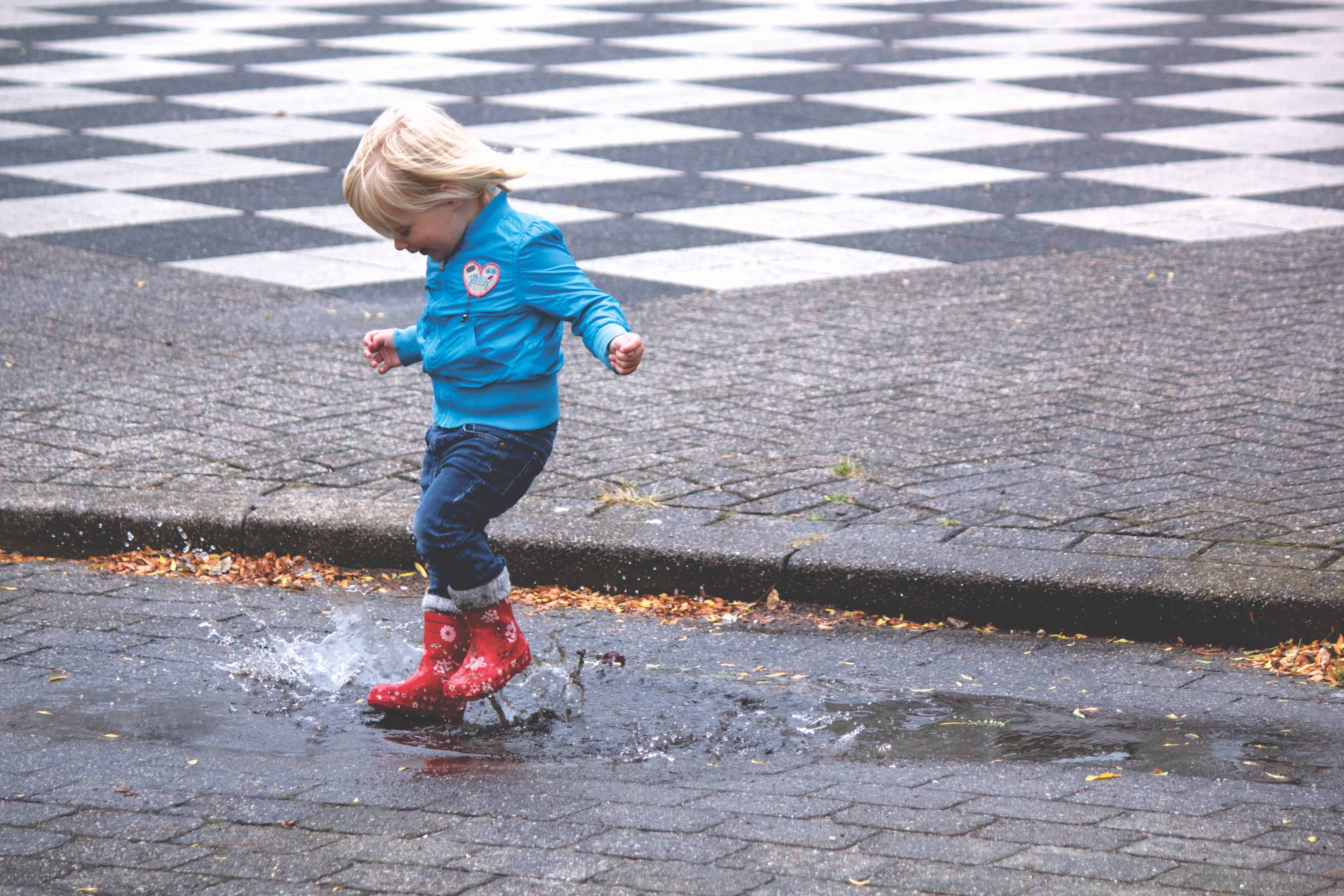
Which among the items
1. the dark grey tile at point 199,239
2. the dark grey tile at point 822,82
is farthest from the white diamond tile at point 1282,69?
the dark grey tile at point 199,239

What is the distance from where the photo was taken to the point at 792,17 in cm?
1363

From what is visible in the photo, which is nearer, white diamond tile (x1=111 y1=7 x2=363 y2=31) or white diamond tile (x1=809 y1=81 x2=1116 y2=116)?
white diamond tile (x1=809 y1=81 x2=1116 y2=116)

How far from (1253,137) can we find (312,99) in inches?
227

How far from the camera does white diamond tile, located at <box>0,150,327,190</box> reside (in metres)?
8.28

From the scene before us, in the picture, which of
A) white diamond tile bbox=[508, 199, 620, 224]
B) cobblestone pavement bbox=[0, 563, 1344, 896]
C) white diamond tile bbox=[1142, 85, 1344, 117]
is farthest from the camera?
white diamond tile bbox=[1142, 85, 1344, 117]

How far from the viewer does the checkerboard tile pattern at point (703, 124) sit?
727 cm

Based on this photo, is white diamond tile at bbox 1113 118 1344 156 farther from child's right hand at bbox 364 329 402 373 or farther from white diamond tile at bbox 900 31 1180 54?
child's right hand at bbox 364 329 402 373

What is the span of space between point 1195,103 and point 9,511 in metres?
8.04

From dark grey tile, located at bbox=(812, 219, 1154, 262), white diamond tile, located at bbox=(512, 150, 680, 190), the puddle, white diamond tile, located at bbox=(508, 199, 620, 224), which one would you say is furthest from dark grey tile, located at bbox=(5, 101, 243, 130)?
the puddle

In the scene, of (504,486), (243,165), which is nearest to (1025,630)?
(504,486)

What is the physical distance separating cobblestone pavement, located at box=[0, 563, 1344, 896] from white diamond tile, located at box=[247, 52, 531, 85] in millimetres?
7611

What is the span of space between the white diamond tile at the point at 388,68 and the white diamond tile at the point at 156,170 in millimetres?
2315

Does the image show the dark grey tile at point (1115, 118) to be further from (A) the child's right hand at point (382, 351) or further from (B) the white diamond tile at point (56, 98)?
(A) the child's right hand at point (382, 351)

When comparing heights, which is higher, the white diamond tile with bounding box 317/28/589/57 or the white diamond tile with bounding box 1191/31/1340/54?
the white diamond tile with bounding box 1191/31/1340/54
